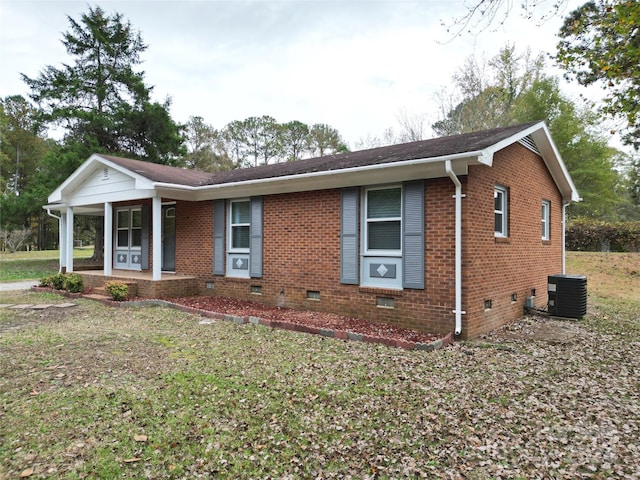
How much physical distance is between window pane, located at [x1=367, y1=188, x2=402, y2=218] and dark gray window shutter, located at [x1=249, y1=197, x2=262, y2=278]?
310cm

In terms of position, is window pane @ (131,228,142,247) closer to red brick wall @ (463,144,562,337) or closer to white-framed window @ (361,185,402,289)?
white-framed window @ (361,185,402,289)

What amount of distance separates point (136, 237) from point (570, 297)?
13.3 metres

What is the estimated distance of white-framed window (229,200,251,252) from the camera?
10.4 metres

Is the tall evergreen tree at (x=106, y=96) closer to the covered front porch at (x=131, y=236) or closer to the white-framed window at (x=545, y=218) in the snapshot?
the covered front porch at (x=131, y=236)

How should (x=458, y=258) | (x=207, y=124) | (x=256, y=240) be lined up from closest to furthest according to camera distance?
(x=458, y=258), (x=256, y=240), (x=207, y=124)

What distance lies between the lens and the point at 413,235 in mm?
7344

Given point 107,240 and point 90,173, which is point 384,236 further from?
point 90,173

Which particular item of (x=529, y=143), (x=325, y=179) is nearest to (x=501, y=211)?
(x=529, y=143)

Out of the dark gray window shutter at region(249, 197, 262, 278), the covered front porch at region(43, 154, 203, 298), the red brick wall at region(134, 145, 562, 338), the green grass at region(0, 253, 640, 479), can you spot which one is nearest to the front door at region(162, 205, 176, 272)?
the covered front porch at region(43, 154, 203, 298)

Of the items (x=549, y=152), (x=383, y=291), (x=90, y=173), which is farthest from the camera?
(x=90, y=173)

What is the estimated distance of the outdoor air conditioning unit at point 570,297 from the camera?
9062 millimetres

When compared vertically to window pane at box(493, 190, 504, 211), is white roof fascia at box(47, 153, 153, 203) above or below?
above

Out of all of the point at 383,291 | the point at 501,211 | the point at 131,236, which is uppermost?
the point at 501,211

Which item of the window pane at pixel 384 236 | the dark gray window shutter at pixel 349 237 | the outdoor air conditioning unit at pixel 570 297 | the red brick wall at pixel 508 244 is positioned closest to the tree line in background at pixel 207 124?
the red brick wall at pixel 508 244
